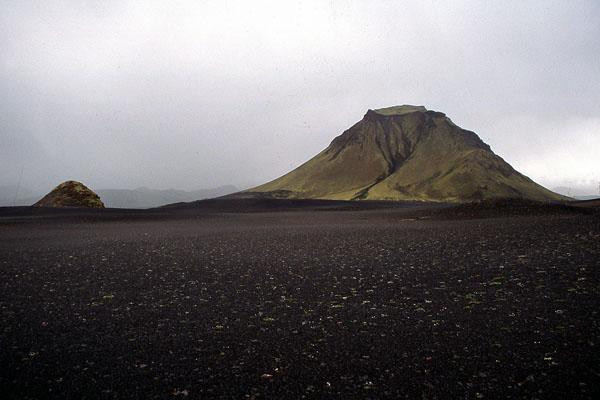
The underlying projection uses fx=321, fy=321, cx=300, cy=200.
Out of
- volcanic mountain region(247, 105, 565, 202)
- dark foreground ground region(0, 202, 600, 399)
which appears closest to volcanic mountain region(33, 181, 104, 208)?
dark foreground ground region(0, 202, 600, 399)

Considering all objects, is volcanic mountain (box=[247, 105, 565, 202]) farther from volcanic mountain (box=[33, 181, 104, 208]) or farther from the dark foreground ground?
the dark foreground ground

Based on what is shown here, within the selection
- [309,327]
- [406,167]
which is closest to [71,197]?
[309,327]

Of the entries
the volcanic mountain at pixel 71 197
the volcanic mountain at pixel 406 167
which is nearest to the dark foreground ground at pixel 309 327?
the volcanic mountain at pixel 71 197

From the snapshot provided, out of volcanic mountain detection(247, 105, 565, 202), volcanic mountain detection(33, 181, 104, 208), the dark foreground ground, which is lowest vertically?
the dark foreground ground

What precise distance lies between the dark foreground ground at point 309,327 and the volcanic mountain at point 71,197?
132 feet

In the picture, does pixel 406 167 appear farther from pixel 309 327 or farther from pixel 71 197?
pixel 309 327

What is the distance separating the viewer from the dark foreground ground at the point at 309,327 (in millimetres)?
3482

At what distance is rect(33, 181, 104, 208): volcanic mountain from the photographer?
43469 mm

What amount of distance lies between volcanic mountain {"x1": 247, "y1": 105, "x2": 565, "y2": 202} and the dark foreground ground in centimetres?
8488

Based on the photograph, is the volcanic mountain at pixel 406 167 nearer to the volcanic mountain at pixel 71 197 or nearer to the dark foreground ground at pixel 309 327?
the volcanic mountain at pixel 71 197

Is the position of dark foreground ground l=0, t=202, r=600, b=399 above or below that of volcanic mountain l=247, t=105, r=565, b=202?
below

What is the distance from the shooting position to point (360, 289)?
22.6 ft

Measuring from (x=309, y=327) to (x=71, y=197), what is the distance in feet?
165

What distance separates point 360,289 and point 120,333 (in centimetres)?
451
